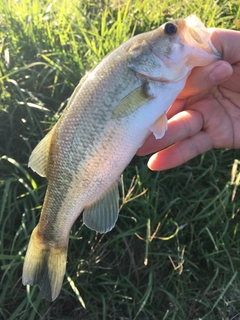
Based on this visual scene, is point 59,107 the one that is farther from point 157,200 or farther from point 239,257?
point 239,257

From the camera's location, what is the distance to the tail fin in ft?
5.68

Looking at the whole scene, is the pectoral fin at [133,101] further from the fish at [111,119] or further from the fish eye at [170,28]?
the fish eye at [170,28]

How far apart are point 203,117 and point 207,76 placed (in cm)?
32

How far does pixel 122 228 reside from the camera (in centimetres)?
235

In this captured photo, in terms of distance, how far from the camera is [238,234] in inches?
91.5

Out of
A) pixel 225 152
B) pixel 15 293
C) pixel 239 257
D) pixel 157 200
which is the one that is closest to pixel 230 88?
pixel 225 152

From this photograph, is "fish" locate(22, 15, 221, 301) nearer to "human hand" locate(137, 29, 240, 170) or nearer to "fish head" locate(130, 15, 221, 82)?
"fish head" locate(130, 15, 221, 82)

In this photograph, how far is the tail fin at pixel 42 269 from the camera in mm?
1731

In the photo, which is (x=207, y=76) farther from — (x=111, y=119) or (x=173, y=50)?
(x=111, y=119)

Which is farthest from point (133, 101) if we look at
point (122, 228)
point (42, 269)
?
point (122, 228)

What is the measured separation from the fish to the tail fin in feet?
0.33

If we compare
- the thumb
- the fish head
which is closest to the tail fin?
the fish head

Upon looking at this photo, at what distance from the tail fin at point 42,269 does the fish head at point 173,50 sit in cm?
87

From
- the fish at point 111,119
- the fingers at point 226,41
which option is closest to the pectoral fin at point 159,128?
the fish at point 111,119
